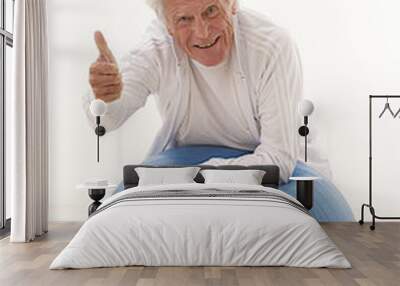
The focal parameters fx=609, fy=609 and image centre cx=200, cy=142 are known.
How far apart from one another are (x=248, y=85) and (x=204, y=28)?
0.85 meters

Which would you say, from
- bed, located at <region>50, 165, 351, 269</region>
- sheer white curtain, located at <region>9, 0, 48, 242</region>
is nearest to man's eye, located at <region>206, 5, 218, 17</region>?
A: sheer white curtain, located at <region>9, 0, 48, 242</region>

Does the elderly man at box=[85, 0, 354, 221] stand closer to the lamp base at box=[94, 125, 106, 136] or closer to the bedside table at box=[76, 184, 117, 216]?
the lamp base at box=[94, 125, 106, 136]

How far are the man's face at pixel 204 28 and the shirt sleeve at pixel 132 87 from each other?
18.2 inches

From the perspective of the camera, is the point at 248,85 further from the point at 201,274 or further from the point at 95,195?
the point at 201,274

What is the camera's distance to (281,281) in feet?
13.5

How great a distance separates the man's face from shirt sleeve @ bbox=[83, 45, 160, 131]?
462mm

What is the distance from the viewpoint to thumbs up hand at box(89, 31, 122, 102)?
7.42m

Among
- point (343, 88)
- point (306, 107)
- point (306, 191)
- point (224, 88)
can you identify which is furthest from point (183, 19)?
point (306, 191)

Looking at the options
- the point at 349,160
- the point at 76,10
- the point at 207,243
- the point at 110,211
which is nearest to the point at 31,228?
the point at 110,211

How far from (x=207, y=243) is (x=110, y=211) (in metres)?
0.83

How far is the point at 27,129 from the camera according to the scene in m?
6.08

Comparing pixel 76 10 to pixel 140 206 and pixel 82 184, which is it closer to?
pixel 82 184

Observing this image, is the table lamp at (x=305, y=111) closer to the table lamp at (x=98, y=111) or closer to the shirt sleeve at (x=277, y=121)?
the shirt sleeve at (x=277, y=121)

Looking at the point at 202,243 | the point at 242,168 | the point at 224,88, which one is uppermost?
the point at 224,88
